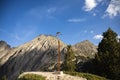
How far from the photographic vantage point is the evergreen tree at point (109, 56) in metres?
60.9

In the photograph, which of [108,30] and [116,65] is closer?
[116,65]

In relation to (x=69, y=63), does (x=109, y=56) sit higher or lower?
lower

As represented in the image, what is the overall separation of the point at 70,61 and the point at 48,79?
86.6ft

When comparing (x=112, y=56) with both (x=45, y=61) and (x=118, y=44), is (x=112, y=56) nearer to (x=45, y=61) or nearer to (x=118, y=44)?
(x=118, y=44)

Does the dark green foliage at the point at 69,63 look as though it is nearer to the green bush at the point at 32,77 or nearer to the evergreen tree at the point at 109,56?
the evergreen tree at the point at 109,56

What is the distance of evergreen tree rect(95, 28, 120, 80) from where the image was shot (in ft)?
200

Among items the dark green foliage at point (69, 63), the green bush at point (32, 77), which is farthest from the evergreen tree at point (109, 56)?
the green bush at point (32, 77)

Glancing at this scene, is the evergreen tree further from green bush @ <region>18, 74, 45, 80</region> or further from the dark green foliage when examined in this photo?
green bush @ <region>18, 74, 45, 80</region>

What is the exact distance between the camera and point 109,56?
63.6 metres

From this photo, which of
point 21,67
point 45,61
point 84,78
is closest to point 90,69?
point 84,78

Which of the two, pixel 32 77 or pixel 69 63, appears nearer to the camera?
pixel 32 77

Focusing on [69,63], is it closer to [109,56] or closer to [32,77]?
[109,56]

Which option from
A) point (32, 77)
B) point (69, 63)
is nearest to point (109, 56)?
point (69, 63)

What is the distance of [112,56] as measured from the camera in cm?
6344
